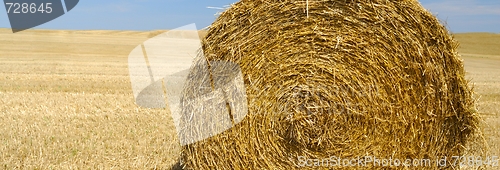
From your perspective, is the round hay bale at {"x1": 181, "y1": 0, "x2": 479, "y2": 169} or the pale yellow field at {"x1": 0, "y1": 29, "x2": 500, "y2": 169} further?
the pale yellow field at {"x1": 0, "y1": 29, "x2": 500, "y2": 169}

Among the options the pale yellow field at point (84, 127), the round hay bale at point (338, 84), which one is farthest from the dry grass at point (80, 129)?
the round hay bale at point (338, 84)

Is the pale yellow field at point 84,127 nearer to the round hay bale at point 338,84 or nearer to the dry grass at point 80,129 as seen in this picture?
the dry grass at point 80,129

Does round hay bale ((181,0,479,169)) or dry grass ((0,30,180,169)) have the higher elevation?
round hay bale ((181,0,479,169))

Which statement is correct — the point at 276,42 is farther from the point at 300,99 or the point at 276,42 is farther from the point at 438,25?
the point at 438,25

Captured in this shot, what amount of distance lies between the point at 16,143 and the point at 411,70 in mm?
4079

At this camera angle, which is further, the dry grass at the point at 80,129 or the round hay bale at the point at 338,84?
the dry grass at the point at 80,129

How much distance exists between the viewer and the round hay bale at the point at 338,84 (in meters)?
3.78

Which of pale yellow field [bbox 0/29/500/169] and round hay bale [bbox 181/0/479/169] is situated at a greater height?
round hay bale [bbox 181/0/479/169]

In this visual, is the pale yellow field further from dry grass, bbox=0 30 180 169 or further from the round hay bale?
the round hay bale

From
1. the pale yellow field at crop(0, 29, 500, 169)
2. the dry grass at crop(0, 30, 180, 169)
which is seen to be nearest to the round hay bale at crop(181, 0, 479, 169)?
the pale yellow field at crop(0, 29, 500, 169)

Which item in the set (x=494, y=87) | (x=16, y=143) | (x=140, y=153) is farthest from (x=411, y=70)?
(x=494, y=87)

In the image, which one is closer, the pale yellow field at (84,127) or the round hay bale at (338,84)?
the round hay bale at (338,84)

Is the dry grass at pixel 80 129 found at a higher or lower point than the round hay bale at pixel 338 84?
lower

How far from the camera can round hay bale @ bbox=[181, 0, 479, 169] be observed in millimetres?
3775
